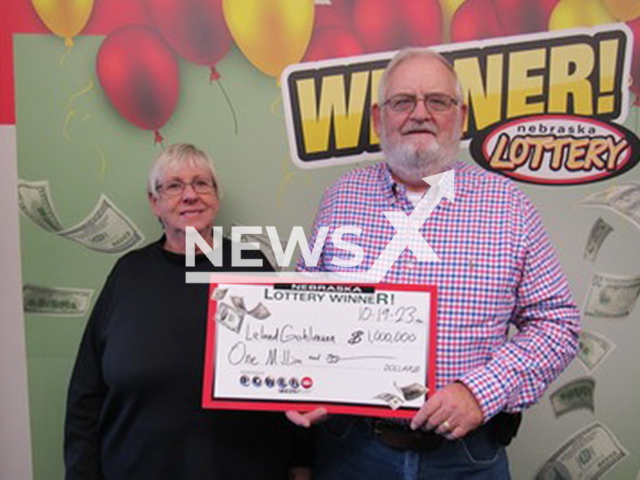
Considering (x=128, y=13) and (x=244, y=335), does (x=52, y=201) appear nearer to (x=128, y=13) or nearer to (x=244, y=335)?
(x=128, y=13)

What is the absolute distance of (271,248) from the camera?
1738 millimetres

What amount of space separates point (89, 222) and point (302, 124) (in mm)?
739

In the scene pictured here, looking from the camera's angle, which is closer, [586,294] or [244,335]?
[244,335]

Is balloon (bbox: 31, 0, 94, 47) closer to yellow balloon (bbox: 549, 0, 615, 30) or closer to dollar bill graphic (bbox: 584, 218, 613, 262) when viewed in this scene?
yellow balloon (bbox: 549, 0, 615, 30)

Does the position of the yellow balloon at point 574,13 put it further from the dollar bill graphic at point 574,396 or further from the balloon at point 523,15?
the dollar bill graphic at point 574,396

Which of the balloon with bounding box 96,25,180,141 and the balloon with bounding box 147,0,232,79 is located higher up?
the balloon with bounding box 147,0,232,79

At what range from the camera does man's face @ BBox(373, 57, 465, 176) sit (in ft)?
4.36

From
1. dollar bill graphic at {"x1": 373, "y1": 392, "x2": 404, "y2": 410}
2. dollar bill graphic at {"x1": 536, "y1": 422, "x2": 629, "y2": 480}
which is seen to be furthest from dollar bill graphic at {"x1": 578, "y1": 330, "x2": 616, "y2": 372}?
dollar bill graphic at {"x1": 373, "y1": 392, "x2": 404, "y2": 410}

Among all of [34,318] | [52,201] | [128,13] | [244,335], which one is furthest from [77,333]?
[128,13]

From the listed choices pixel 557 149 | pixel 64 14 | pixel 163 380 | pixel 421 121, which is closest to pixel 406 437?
pixel 163 380

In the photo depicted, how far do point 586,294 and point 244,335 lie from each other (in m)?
1.13

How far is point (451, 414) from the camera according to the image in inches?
45.2

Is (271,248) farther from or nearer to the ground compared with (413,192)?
nearer to the ground

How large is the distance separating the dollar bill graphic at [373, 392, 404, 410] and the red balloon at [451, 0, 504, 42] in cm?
109
